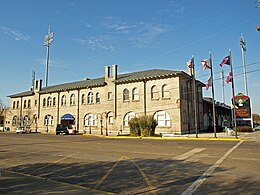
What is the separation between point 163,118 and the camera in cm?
3173

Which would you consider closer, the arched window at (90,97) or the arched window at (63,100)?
the arched window at (90,97)

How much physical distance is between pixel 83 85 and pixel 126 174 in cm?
3441

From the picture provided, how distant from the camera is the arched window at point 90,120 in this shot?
39281mm

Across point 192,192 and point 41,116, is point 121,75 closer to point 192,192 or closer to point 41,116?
point 41,116

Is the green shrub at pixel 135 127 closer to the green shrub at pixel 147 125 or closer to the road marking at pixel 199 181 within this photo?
the green shrub at pixel 147 125

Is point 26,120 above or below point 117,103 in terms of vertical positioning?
below

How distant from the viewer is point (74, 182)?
23.8ft

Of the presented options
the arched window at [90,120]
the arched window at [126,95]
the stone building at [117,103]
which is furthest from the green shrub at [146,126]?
the arched window at [90,120]

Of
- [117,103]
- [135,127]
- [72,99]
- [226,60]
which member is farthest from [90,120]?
[226,60]

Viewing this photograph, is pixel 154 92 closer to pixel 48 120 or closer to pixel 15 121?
pixel 48 120

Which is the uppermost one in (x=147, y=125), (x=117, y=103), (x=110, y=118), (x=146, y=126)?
(x=117, y=103)

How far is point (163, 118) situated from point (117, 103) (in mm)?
8268

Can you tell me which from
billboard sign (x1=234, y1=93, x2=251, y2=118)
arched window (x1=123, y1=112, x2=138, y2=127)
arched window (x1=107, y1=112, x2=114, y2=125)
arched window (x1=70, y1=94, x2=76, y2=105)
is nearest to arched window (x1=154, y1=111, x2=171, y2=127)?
arched window (x1=123, y1=112, x2=138, y2=127)

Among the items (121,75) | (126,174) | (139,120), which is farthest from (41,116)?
(126,174)
